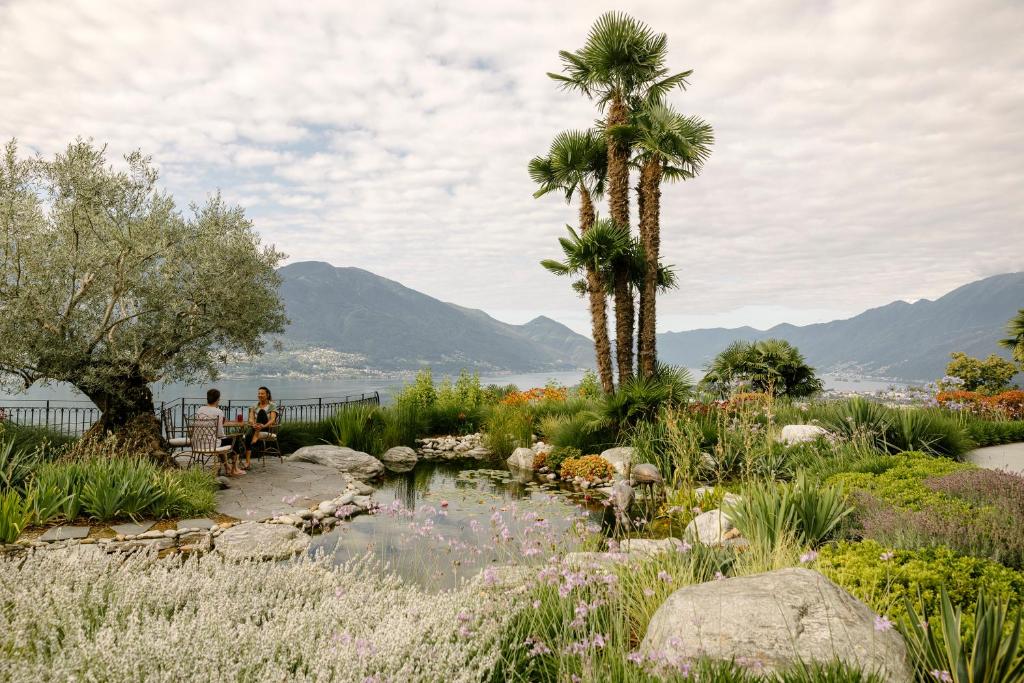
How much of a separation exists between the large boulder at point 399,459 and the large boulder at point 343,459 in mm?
1034

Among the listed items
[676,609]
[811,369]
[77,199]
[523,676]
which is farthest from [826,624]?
[811,369]

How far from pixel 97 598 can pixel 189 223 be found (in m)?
10.00

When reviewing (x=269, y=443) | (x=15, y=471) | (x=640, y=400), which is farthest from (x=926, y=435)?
(x=15, y=471)

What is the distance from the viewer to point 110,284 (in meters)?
10.8

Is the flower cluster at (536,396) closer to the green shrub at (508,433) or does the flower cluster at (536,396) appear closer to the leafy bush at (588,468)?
the green shrub at (508,433)

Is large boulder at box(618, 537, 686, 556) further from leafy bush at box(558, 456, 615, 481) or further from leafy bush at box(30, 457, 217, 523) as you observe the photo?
leafy bush at box(30, 457, 217, 523)

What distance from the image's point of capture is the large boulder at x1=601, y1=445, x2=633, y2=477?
37.4 feet

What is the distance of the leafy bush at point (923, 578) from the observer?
3.89 metres

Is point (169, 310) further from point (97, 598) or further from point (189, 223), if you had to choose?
point (97, 598)

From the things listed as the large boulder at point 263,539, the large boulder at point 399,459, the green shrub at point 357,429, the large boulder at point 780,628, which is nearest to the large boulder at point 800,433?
the large boulder at point 780,628

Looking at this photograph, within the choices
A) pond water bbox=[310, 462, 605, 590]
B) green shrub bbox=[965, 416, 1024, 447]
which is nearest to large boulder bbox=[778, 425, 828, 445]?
green shrub bbox=[965, 416, 1024, 447]

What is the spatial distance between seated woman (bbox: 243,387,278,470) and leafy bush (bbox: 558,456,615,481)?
21.2 ft

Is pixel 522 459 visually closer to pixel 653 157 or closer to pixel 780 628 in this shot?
pixel 653 157

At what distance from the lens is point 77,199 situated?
10523 millimetres
